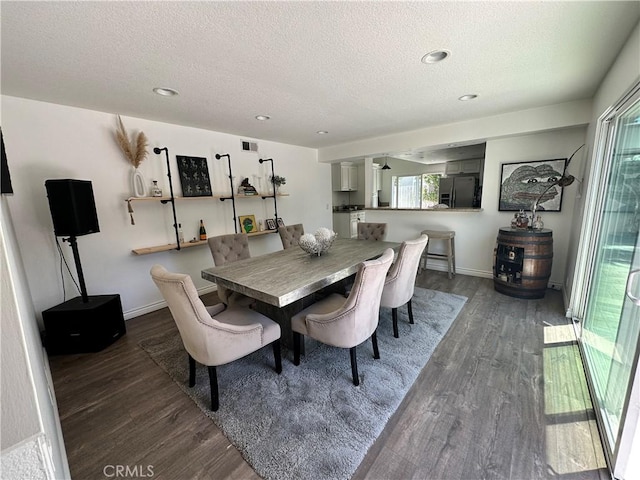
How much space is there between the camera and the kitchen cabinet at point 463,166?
7.34 meters

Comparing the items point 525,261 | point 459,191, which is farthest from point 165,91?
point 459,191

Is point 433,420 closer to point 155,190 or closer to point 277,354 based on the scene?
point 277,354

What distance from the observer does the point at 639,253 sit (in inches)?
55.1

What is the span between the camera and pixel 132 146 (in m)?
2.93

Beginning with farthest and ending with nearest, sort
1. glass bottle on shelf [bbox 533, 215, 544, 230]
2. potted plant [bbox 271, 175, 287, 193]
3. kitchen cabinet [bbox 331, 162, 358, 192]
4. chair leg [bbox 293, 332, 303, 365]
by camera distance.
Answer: kitchen cabinet [bbox 331, 162, 358, 192] < potted plant [bbox 271, 175, 287, 193] < glass bottle on shelf [bbox 533, 215, 544, 230] < chair leg [bbox 293, 332, 303, 365]

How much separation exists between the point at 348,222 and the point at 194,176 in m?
3.94

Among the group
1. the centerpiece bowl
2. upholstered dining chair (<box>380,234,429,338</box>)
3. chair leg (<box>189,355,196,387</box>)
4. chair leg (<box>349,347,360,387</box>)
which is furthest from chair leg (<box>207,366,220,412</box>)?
upholstered dining chair (<box>380,234,429,338</box>)

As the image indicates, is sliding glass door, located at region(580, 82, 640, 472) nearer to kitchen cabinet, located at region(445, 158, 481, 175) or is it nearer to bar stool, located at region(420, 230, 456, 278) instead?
bar stool, located at region(420, 230, 456, 278)

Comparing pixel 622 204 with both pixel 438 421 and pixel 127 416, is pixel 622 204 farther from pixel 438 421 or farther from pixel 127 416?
pixel 127 416

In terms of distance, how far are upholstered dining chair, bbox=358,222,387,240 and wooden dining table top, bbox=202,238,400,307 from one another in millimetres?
713

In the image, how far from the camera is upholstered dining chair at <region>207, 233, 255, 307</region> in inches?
99.7

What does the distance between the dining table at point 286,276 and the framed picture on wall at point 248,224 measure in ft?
5.02

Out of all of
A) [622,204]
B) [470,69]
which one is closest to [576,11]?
[470,69]

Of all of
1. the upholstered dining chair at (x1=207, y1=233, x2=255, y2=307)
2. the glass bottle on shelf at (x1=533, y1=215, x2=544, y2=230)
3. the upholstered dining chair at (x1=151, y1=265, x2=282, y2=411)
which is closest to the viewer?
the upholstered dining chair at (x1=151, y1=265, x2=282, y2=411)
